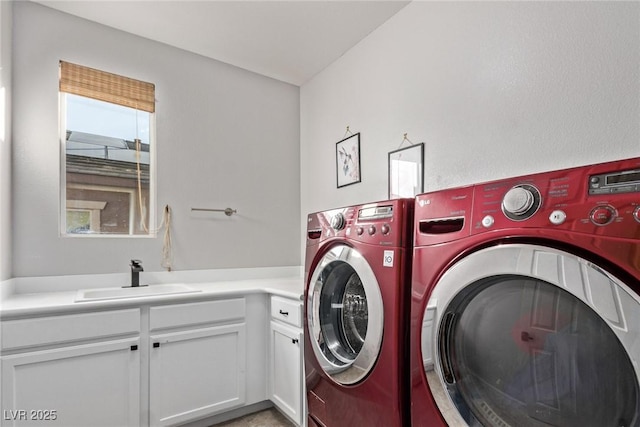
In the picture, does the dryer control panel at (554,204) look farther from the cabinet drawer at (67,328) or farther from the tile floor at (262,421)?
the tile floor at (262,421)

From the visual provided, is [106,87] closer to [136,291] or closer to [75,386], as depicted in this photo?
[136,291]

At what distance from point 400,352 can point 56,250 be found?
214cm

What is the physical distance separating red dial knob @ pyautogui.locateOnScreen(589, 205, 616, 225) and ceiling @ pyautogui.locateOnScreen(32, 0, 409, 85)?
1.87m

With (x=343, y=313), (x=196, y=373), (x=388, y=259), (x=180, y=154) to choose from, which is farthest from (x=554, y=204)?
(x=180, y=154)

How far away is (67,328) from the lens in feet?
5.59

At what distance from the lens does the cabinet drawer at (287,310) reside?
1987 millimetres

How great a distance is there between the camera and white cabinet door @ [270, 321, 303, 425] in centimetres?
200

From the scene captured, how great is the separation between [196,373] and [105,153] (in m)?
1.60

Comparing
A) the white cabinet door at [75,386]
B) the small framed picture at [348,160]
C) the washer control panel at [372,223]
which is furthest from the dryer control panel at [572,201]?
the white cabinet door at [75,386]

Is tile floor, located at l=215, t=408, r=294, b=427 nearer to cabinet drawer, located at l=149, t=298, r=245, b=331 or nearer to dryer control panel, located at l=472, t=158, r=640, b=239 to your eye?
cabinet drawer, located at l=149, t=298, r=245, b=331

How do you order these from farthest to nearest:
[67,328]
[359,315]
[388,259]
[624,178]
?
[67,328] < [359,315] < [388,259] < [624,178]

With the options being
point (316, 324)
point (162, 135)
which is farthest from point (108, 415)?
point (162, 135)

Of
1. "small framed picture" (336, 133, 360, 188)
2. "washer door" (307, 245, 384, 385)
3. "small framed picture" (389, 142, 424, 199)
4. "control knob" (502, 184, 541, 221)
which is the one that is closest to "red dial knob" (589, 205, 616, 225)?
"control knob" (502, 184, 541, 221)

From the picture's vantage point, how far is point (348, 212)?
4.99ft
